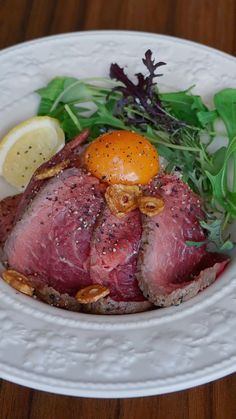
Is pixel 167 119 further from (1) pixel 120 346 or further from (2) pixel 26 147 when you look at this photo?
(1) pixel 120 346

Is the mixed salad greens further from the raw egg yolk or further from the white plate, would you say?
the white plate


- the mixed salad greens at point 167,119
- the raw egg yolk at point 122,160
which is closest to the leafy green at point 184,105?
the mixed salad greens at point 167,119

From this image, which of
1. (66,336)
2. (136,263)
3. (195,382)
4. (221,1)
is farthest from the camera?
(221,1)

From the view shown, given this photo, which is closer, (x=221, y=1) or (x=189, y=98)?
(x=189, y=98)

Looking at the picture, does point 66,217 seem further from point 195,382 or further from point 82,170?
point 195,382

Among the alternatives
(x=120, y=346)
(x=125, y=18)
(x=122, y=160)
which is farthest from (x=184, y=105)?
(x=120, y=346)

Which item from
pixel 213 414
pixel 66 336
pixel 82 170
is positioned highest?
pixel 82 170

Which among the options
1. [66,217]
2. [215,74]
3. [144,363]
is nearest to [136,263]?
[66,217]
